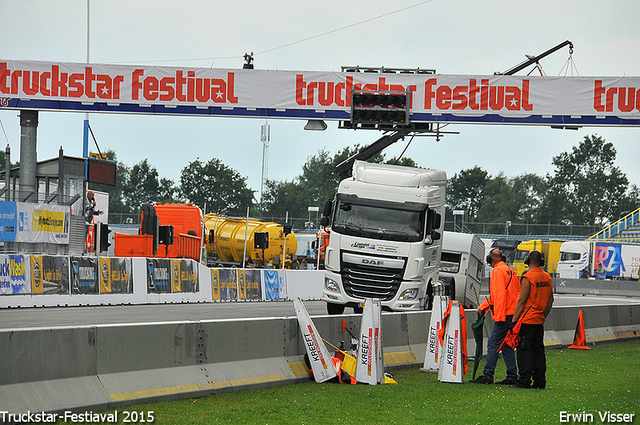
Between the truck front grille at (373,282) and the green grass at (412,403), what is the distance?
6863 millimetres

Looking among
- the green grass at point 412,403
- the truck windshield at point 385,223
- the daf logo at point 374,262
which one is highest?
the truck windshield at point 385,223

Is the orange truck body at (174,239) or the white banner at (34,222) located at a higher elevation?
the white banner at (34,222)

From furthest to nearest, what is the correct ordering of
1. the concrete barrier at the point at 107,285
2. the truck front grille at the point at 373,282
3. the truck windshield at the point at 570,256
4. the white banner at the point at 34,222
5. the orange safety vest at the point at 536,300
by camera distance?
the truck windshield at the point at 570,256 → the white banner at the point at 34,222 → the concrete barrier at the point at 107,285 → the truck front grille at the point at 373,282 → the orange safety vest at the point at 536,300

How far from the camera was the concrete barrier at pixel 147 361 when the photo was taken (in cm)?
664

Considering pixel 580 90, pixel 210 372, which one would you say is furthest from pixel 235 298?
pixel 210 372

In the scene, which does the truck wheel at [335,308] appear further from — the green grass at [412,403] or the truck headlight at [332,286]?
the green grass at [412,403]

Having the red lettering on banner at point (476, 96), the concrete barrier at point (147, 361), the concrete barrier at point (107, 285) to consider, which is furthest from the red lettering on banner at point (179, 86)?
the concrete barrier at point (147, 361)

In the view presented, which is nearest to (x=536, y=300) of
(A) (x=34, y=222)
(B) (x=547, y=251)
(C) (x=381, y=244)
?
(C) (x=381, y=244)

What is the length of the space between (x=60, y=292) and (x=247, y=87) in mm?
10577

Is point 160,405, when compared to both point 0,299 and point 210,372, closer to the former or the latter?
point 210,372

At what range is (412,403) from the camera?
8.52 m

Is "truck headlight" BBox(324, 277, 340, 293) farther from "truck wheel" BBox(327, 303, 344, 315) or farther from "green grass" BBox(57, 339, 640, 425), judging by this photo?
"green grass" BBox(57, 339, 640, 425)

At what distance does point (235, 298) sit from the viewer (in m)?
25.7

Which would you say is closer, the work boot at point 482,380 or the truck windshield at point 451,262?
the work boot at point 482,380
